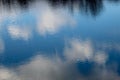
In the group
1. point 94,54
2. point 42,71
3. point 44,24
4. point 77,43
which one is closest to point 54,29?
point 44,24

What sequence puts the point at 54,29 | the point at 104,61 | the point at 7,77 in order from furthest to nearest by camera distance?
1. the point at 54,29
2. the point at 104,61
3. the point at 7,77

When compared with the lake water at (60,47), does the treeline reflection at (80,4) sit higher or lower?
lower

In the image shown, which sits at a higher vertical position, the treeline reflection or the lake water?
the lake water

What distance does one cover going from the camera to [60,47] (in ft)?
53.1

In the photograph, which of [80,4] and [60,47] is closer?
[60,47]

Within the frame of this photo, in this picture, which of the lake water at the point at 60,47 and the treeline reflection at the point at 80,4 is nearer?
the lake water at the point at 60,47

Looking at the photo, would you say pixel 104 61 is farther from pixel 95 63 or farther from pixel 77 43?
pixel 77 43

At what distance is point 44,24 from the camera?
22.7 metres

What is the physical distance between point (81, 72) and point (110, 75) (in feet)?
3.96

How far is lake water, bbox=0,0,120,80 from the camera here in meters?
12.8

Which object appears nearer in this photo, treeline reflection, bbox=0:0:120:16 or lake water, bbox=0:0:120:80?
lake water, bbox=0:0:120:80

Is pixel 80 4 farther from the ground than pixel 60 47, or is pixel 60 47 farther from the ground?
pixel 60 47

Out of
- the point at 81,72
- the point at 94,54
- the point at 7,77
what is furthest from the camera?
the point at 94,54

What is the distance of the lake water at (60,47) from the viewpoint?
12.8 m
